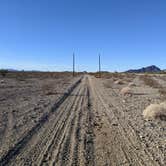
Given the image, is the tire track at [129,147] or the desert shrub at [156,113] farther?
the desert shrub at [156,113]

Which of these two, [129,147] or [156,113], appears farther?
[156,113]

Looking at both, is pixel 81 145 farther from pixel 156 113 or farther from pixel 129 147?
pixel 156 113

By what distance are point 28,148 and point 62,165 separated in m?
1.76

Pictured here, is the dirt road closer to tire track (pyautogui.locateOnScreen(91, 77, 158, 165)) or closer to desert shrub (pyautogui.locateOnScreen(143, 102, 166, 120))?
tire track (pyautogui.locateOnScreen(91, 77, 158, 165))

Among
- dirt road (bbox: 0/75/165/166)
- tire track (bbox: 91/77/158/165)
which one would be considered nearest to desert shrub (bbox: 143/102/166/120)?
dirt road (bbox: 0/75/165/166)

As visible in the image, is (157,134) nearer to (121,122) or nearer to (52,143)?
(121,122)

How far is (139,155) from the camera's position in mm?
7293

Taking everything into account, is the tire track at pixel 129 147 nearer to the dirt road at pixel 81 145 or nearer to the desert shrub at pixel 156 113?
the dirt road at pixel 81 145

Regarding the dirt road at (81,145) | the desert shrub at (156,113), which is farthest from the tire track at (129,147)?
the desert shrub at (156,113)

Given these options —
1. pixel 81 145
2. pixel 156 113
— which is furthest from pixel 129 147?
pixel 156 113

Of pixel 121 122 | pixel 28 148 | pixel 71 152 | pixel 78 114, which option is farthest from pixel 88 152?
pixel 78 114

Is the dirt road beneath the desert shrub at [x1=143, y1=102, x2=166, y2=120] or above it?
beneath

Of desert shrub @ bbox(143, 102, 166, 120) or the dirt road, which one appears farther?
desert shrub @ bbox(143, 102, 166, 120)

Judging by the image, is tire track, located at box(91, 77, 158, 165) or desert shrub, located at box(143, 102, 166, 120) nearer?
tire track, located at box(91, 77, 158, 165)
